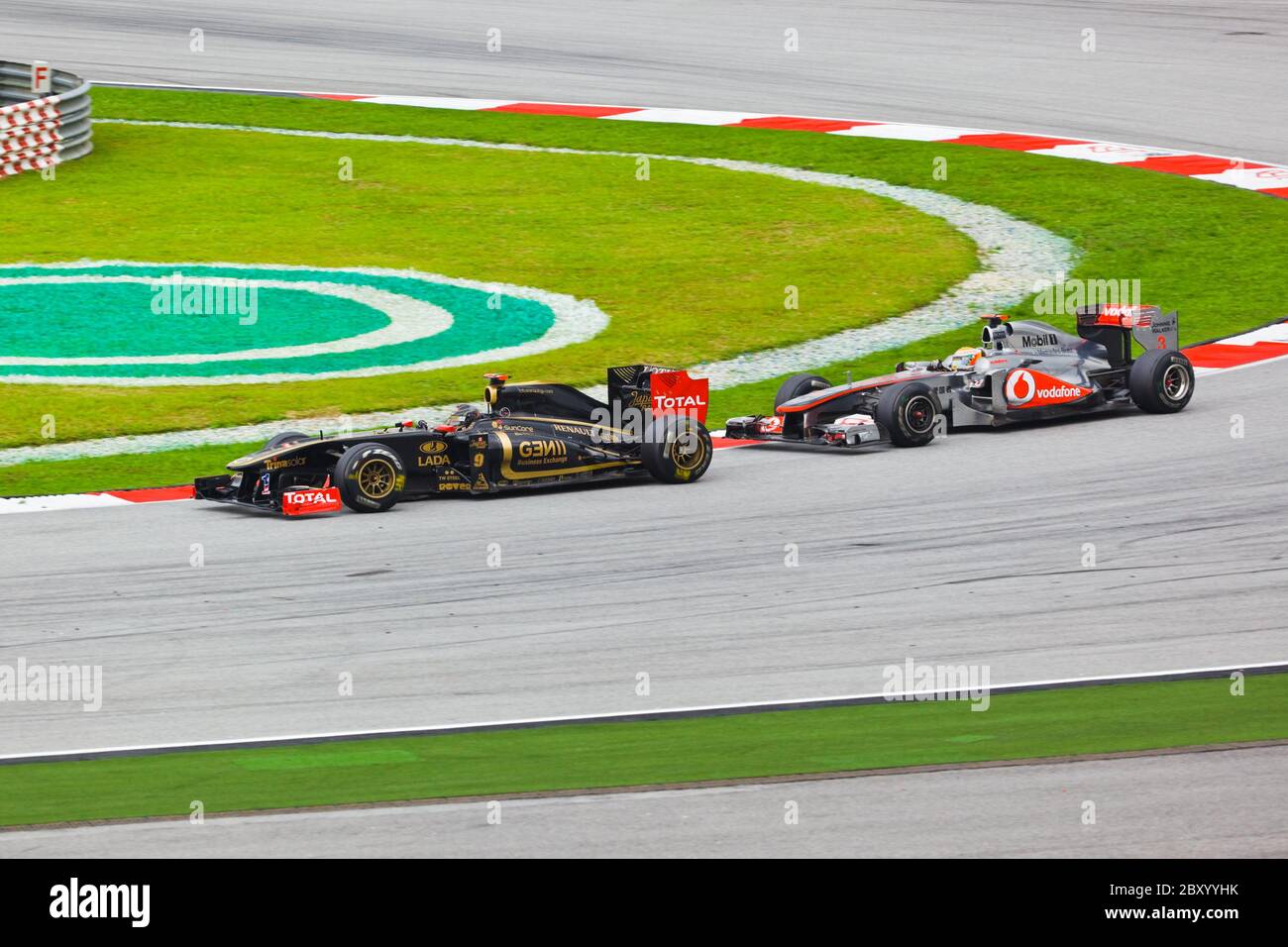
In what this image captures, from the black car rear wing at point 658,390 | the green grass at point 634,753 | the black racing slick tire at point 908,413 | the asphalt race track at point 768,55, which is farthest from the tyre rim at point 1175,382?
the asphalt race track at point 768,55

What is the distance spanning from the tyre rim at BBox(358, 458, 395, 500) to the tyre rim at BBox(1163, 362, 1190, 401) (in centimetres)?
725

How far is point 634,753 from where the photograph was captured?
30.1 ft

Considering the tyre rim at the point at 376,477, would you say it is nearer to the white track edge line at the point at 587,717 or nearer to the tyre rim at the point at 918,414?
the tyre rim at the point at 918,414

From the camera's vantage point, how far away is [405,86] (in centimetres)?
3438

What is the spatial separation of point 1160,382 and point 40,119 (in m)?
17.8

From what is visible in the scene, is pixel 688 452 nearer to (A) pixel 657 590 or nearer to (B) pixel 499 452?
(B) pixel 499 452

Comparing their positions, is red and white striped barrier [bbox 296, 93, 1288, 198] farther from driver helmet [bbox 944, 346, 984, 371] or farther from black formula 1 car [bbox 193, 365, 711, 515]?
black formula 1 car [bbox 193, 365, 711, 515]

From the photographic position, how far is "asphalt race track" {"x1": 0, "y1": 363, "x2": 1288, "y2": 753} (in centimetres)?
1028

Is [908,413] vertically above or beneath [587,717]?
above

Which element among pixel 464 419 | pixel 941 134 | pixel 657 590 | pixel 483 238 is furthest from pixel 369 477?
pixel 941 134

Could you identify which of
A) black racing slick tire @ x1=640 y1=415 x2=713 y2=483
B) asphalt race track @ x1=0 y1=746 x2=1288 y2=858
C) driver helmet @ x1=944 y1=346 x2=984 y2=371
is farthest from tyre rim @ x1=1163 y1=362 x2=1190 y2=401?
asphalt race track @ x1=0 y1=746 x2=1288 y2=858

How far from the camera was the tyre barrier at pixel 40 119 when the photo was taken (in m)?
28.2
